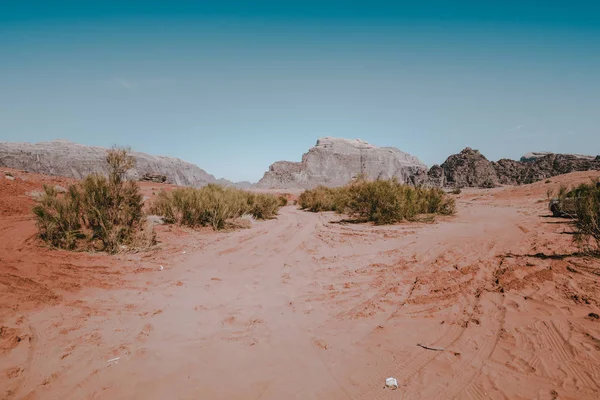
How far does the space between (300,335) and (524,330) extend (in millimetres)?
2515

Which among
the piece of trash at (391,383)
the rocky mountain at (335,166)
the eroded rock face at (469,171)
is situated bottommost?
the piece of trash at (391,383)

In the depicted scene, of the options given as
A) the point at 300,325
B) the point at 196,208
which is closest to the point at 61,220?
the point at 196,208

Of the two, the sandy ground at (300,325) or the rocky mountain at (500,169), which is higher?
the rocky mountain at (500,169)

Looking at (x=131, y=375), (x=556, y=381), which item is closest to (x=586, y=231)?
(x=556, y=381)

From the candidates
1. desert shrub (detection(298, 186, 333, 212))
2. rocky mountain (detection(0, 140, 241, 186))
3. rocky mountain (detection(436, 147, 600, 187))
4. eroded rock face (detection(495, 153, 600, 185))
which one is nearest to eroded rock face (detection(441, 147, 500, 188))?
rocky mountain (detection(436, 147, 600, 187))

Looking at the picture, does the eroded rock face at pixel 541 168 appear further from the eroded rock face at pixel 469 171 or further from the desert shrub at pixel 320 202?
the desert shrub at pixel 320 202

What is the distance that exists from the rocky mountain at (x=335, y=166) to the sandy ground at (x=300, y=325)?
94413 millimetres

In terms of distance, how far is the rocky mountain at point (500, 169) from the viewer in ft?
161

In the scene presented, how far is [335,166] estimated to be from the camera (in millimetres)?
125188

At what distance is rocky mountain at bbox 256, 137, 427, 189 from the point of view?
110 m

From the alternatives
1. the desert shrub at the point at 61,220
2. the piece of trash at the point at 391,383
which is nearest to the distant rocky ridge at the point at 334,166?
the desert shrub at the point at 61,220

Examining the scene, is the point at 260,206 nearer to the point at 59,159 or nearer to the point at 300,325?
the point at 300,325

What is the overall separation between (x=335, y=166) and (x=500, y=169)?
73.8 m

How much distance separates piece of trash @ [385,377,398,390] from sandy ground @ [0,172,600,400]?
43mm
